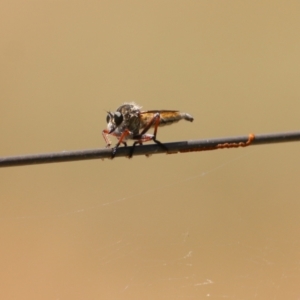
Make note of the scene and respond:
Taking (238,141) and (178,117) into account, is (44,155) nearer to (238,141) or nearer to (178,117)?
(238,141)

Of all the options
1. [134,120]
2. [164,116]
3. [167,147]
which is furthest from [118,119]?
[167,147]

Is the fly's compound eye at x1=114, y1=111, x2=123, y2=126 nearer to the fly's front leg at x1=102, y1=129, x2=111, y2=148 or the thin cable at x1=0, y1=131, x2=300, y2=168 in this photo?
the fly's front leg at x1=102, y1=129, x2=111, y2=148

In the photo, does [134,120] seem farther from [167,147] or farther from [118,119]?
[167,147]

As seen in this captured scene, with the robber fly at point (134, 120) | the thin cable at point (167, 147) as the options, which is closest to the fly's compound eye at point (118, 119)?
the robber fly at point (134, 120)

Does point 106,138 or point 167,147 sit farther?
point 106,138

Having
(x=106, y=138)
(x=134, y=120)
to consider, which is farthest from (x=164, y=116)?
(x=106, y=138)

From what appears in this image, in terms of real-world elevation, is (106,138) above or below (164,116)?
below

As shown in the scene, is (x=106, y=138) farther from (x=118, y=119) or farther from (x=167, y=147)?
(x=167, y=147)

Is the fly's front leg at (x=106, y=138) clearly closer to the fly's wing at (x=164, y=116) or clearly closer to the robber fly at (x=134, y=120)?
the robber fly at (x=134, y=120)

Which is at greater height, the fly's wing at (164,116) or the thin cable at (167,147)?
the fly's wing at (164,116)
